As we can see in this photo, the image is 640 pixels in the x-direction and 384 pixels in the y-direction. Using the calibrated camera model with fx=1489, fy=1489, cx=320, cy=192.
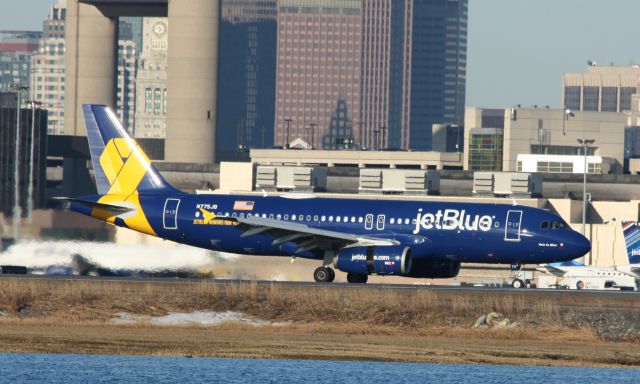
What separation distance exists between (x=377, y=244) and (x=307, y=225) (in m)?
4.51

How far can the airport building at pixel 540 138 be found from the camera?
582 ft

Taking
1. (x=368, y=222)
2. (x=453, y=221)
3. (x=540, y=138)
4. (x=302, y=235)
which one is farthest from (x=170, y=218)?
(x=540, y=138)

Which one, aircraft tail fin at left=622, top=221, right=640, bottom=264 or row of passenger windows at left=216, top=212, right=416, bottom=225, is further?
aircraft tail fin at left=622, top=221, right=640, bottom=264

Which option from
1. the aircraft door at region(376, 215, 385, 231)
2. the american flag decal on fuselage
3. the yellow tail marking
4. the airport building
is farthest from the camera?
the airport building

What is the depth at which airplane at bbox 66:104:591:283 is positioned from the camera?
2911 inches

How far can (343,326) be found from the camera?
2373 inches

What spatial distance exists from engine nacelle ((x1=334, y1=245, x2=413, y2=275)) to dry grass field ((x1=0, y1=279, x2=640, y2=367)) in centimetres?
687

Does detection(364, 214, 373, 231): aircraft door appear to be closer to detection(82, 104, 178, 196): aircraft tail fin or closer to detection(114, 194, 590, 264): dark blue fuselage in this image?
detection(114, 194, 590, 264): dark blue fuselage

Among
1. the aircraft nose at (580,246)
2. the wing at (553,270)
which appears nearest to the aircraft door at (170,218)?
the aircraft nose at (580,246)

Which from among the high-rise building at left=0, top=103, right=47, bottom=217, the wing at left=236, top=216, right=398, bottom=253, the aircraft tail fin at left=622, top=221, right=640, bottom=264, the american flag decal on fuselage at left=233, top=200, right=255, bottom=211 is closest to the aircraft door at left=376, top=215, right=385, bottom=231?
the wing at left=236, top=216, right=398, bottom=253

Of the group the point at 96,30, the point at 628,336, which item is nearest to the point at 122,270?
the point at 628,336

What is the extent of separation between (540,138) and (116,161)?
102 m

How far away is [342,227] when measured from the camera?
251 feet

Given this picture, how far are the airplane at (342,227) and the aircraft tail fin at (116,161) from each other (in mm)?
55
